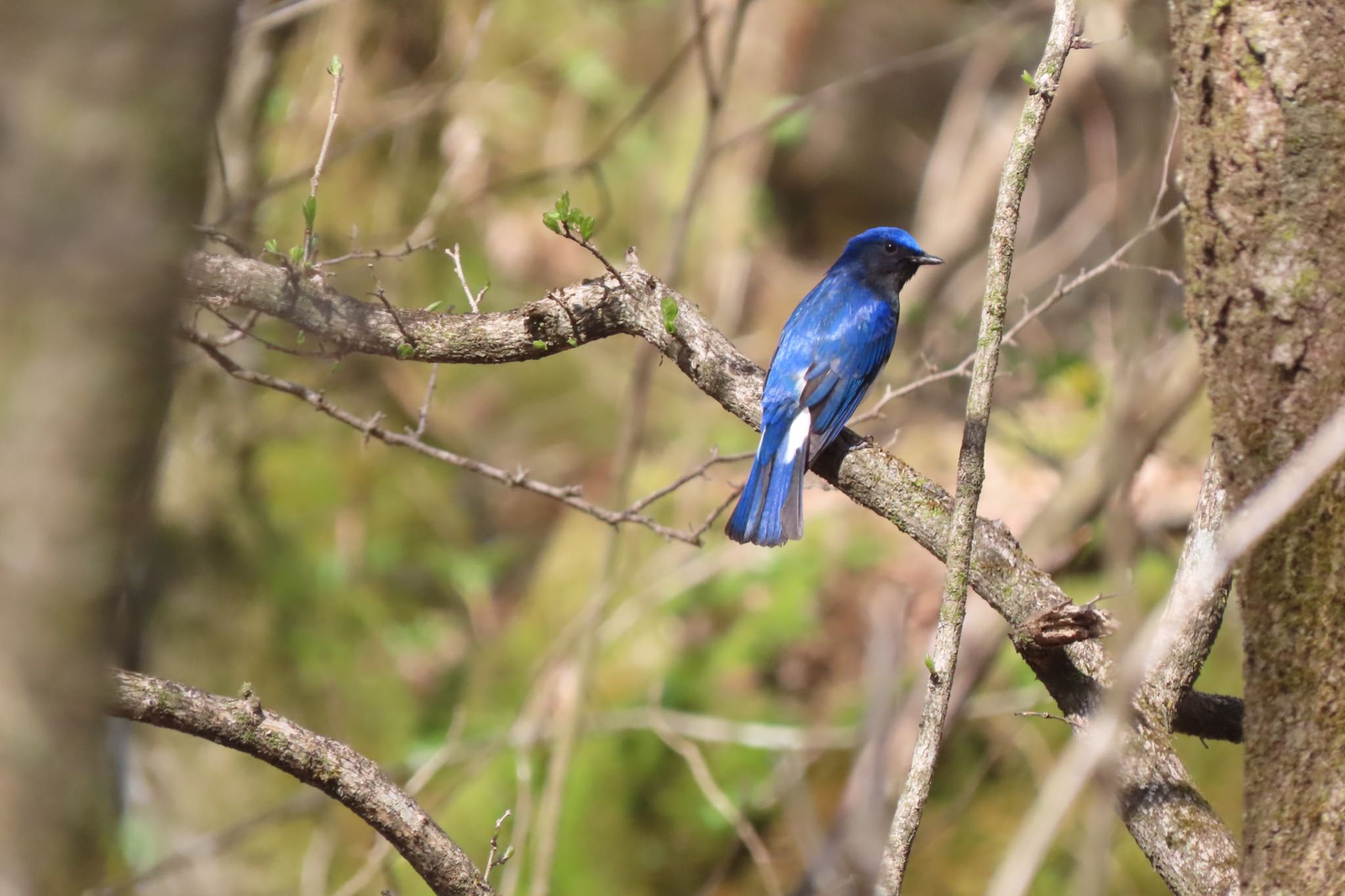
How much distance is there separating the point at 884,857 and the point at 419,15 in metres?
8.43

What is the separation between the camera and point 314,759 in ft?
6.97

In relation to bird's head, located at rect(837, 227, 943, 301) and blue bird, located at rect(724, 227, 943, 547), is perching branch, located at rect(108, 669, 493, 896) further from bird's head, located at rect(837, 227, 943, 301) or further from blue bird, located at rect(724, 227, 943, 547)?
bird's head, located at rect(837, 227, 943, 301)

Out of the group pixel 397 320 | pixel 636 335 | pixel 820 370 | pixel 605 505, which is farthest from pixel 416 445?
pixel 605 505

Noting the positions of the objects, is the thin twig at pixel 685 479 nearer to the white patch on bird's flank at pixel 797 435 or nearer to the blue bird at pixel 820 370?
the blue bird at pixel 820 370

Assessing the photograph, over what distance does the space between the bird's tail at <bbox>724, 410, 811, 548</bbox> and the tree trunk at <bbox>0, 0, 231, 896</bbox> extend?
250 centimetres

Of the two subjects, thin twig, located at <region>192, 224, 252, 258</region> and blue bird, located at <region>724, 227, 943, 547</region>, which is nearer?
thin twig, located at <region>192, 224, 252, 258</region>

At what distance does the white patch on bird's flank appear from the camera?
3.50m

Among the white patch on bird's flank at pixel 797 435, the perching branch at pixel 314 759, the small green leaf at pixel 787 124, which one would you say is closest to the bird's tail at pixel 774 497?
the white patch on bird's flank at pixel 797 435

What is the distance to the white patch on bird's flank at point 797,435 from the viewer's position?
3496mm

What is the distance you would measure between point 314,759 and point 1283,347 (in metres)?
1.88

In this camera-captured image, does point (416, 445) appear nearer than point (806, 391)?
Yes

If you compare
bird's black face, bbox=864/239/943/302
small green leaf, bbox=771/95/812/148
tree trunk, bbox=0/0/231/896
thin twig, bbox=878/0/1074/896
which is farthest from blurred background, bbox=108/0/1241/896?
tree trunk, bbox=0/0/231/896

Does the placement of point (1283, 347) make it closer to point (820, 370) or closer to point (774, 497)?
point (774, 497)

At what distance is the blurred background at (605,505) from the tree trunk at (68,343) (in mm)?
1033
